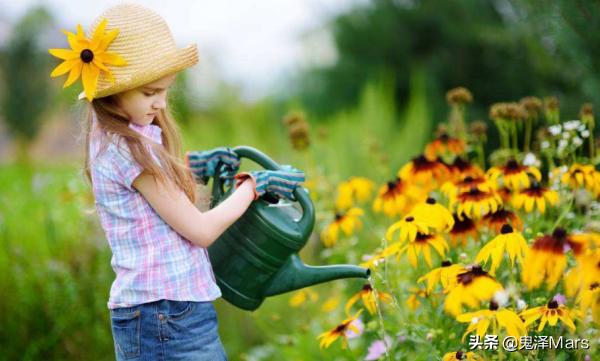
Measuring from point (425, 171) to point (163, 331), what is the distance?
90cm

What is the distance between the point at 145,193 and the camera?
1616 millimetres

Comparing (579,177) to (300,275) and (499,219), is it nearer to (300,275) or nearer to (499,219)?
(499,219)

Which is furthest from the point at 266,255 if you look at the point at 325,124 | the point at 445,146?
the point at 325,124

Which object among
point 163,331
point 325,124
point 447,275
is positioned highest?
point 447,275

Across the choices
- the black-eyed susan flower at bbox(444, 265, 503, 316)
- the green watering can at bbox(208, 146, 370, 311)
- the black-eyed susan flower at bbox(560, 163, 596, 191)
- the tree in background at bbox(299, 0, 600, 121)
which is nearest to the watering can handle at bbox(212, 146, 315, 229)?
the green watering can at bbox(208, 146, 370, 311)

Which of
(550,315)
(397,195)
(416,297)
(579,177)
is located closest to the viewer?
(550,315)

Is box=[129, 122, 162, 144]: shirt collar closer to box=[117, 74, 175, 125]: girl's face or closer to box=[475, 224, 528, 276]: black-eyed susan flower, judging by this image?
box=[117, 74, 175, 125]: girl's face

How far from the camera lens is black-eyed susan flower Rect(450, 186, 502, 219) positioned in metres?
1.76

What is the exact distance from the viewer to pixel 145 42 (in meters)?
1.62

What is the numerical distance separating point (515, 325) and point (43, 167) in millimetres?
7222

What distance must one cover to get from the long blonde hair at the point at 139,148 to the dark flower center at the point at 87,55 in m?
0.12

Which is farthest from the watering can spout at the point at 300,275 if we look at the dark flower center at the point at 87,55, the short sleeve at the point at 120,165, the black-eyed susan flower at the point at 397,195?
the dark flower center at the point at 87,55

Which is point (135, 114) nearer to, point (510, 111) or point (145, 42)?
point (145, 42)

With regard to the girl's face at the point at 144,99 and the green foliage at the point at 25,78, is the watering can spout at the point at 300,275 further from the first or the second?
the green foliage at the point at 25,78
